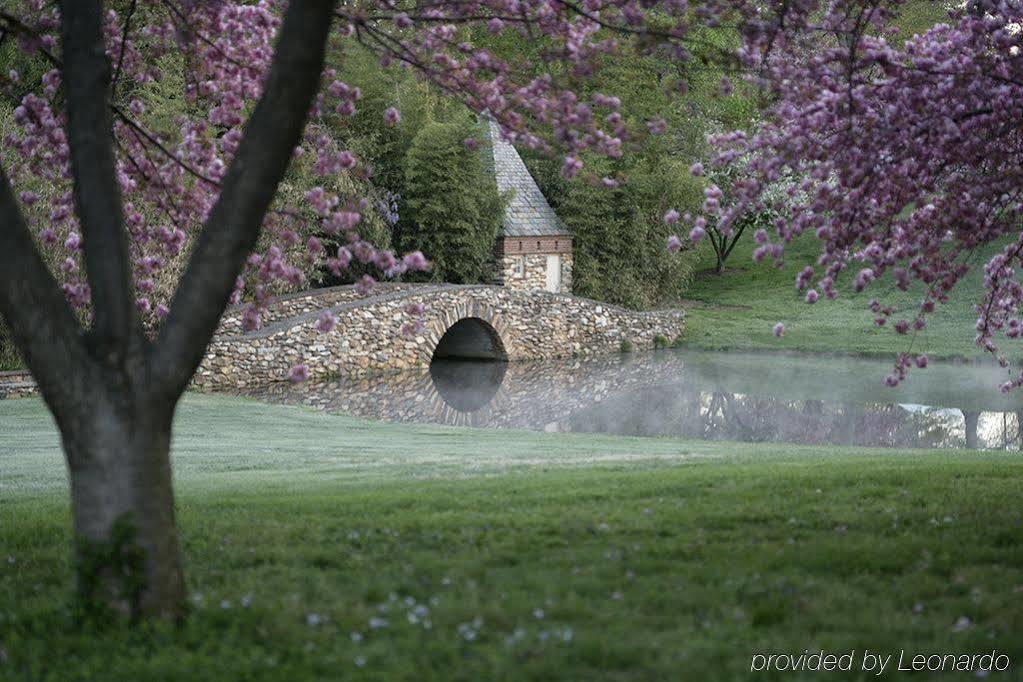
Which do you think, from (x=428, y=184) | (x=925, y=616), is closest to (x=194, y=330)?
(x=925, y=616)

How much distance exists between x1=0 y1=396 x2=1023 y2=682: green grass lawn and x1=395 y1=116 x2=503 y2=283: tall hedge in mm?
22208

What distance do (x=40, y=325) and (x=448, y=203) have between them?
26.9 metres

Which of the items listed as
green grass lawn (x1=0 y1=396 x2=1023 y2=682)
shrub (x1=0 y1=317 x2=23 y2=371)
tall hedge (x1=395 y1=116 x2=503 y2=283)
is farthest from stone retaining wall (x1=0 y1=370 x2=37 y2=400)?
tall hedge (x1=395 y1=116 x2=503 y2=283)

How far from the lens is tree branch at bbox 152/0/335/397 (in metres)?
4.49

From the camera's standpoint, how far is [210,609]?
466cm

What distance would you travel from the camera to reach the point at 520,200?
35562 millimetres

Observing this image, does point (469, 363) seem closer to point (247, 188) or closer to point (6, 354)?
point (6, 354)

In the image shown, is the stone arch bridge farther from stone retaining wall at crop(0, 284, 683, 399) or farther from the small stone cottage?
the small stone cottage

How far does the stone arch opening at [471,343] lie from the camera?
3078cm

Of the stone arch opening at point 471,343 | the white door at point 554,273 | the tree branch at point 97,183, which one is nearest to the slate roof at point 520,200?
the white door at point 554,273

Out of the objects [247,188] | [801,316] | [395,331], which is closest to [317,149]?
[247,188]

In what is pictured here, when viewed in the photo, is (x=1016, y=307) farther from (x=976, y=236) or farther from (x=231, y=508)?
(x=231, y=508)

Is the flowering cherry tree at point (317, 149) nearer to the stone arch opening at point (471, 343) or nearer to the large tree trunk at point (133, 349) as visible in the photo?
the large tree trunk at point (133, 349)

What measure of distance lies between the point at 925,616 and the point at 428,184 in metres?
27.3
